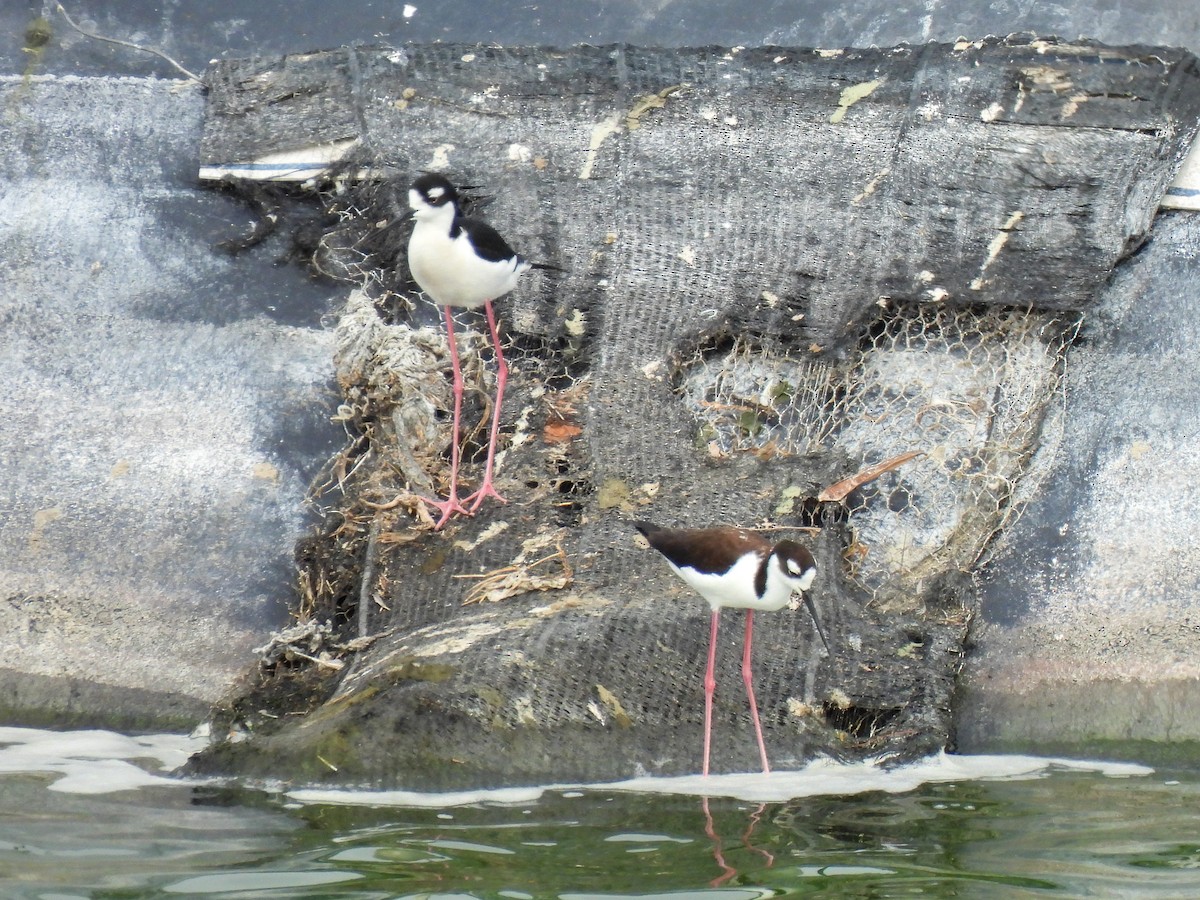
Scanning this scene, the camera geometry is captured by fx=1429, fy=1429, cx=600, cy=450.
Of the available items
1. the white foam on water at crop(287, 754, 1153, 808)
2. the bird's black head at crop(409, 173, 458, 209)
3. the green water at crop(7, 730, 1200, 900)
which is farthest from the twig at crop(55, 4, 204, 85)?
the white foam on water at crop(287, 754, 1153, 808)

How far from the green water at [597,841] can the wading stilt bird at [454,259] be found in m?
0.96

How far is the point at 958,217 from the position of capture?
383 cm

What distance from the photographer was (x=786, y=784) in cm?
303

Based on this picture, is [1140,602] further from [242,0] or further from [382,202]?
[242,0]

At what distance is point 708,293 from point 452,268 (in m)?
0.75

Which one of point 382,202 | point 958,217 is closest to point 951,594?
point 958,217

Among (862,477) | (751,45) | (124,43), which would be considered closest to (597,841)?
(862,477)

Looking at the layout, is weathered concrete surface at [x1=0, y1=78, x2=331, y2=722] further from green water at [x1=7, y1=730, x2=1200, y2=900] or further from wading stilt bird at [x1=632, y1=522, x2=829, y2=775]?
wading stilt bird at [x1=632, y1=522, x2=829, y2=775]

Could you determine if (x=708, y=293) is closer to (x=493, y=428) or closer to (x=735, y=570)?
(x=493, y=428)

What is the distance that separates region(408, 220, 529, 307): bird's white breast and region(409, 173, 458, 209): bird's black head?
6cm

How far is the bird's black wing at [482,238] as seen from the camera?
3.48m

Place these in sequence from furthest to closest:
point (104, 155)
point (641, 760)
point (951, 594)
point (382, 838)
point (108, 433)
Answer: point (104, 155), point (108, 433), point (951, 594), point (641, 760), point (382, 838)

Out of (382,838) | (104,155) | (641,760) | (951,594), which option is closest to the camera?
(382,838)

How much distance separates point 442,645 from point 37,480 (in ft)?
4.58
